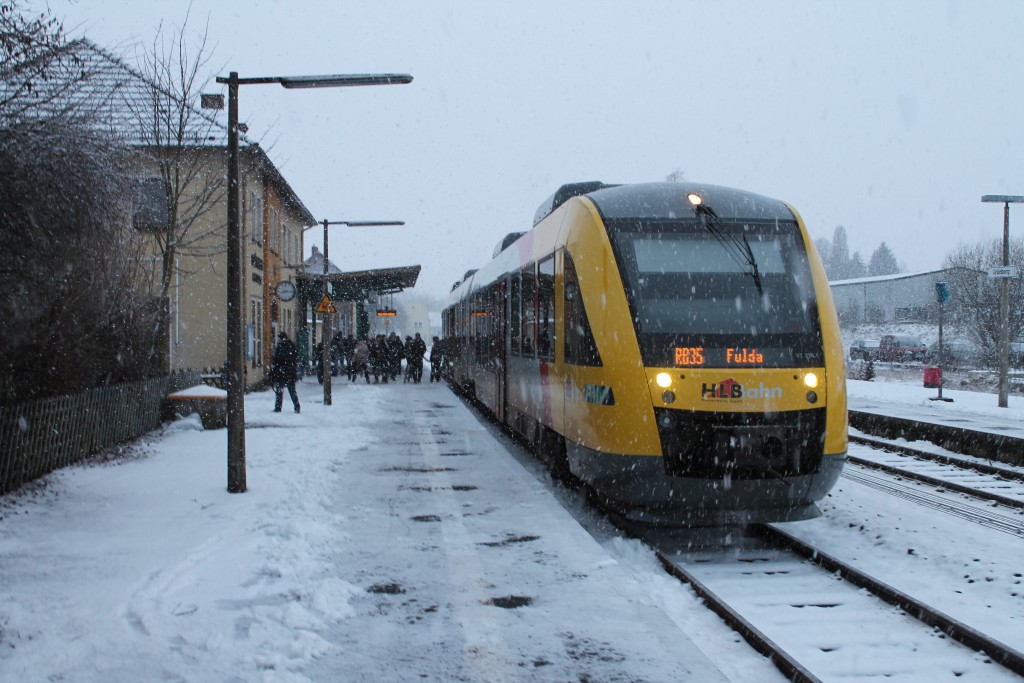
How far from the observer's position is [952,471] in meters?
11.6

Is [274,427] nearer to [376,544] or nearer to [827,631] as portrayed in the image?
[376,544]

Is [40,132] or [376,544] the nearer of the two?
[376,544]

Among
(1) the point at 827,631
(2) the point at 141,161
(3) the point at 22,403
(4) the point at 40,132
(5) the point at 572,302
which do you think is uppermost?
(2) the point at 141,161

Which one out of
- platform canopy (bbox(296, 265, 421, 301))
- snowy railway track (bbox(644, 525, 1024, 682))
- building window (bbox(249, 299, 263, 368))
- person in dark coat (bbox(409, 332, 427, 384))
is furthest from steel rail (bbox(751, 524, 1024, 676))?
person in dark coat (bbox(409, 332, 427, 384))

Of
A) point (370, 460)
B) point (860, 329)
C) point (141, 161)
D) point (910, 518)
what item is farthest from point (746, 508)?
point (860, 329)

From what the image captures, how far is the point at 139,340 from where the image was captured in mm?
13930

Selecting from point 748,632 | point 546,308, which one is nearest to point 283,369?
point 546,308

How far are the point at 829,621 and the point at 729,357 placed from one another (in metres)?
2.23

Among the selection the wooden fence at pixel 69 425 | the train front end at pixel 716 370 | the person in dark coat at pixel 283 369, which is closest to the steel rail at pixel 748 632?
the train front end at pixel 716 370

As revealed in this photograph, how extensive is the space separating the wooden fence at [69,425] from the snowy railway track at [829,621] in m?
6.15

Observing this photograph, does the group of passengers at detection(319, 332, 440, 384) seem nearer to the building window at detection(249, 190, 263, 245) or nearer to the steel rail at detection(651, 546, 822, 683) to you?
the building window at detection(249, 190, 263, 245)

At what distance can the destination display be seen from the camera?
7.03 metres

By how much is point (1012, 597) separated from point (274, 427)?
1176cm

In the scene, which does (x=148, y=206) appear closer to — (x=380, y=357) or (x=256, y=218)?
(x=256, y=218)
